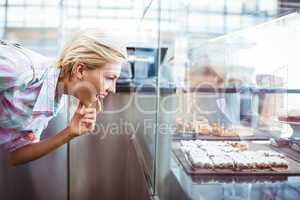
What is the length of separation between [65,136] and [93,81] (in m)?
0.17

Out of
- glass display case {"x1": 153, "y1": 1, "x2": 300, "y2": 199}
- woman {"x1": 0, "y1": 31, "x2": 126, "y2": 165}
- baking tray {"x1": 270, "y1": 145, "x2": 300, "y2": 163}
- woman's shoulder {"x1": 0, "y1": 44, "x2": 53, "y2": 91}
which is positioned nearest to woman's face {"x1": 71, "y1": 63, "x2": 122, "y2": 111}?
woman {"x1": 0, "y1": 31, "x2": 126, "y2": 165}

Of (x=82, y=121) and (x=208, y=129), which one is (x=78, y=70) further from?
(x=208, y=129)

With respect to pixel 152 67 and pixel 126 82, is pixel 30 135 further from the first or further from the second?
pixel 152 67

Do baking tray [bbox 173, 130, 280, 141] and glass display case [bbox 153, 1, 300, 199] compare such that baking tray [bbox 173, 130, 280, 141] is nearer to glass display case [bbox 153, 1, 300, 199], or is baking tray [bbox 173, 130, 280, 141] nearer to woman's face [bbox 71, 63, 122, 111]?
glass display case [bbox 153, 1, 300, 199]

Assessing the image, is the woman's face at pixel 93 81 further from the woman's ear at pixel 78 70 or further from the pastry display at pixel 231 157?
the pastry display at pixel 231 157

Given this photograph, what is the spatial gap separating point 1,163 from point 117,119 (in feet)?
1.83

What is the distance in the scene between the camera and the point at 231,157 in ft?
2.97

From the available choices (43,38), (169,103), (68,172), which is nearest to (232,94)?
(169,103)

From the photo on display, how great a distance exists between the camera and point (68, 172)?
1.54 metres

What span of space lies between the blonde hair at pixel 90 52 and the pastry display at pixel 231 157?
348 mm

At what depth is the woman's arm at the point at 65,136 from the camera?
2.82ft

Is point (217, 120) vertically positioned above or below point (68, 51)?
below

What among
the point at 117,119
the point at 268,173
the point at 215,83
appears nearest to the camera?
the point at 268,173

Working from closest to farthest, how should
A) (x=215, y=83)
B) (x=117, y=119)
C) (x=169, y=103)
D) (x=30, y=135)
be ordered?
(x=30, y=135), (x=169, y=103), (x=215, y=83), (x=117, y=119)
